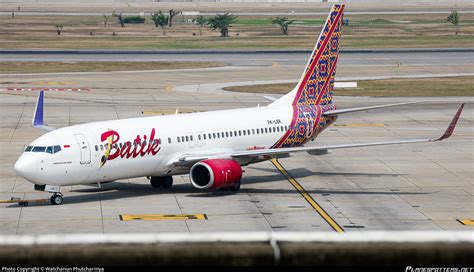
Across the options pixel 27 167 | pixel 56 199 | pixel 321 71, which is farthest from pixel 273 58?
pixel 27 167

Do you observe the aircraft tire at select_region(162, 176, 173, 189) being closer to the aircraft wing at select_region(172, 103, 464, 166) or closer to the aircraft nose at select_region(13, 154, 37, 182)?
the aircraft wing at select_region(172, 103, 464, 166)

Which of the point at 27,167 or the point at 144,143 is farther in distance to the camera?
the point at 144,143

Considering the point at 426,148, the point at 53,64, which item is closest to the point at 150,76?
the point at 53,64

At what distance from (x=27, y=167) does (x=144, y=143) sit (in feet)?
17.8

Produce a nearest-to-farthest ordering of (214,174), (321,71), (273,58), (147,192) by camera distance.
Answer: (214,174) → (147,192) → (321,71) → (273,58)

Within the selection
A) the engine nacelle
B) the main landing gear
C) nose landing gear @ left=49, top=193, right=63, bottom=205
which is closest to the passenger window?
nose landing gear @ left=49, top=193, right=63, bottom=205

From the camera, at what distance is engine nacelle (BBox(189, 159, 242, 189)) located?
133 feet

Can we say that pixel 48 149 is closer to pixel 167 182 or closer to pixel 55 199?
pixel 55 199

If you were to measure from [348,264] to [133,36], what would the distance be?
16954 cm

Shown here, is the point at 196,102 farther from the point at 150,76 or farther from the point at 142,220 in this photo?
the point at 142,220

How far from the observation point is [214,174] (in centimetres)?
4038

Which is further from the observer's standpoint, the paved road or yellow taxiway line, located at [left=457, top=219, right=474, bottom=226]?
the paved road

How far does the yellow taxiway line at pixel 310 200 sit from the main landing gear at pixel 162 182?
19.9ft

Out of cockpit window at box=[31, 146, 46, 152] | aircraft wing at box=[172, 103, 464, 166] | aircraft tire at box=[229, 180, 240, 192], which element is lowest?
aircraft tire at box=[229, 180, 240, 192]
